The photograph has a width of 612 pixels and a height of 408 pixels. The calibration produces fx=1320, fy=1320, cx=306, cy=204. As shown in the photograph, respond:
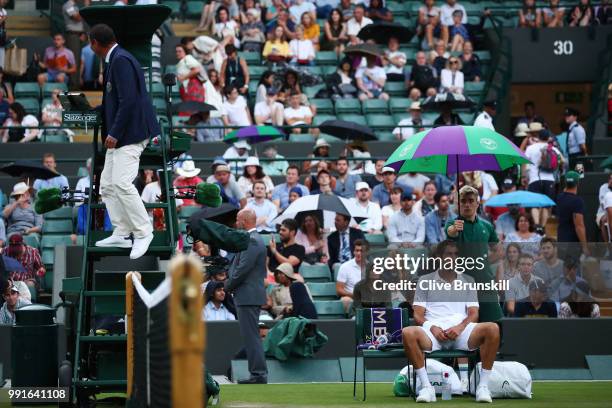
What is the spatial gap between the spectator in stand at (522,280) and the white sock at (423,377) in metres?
4.92

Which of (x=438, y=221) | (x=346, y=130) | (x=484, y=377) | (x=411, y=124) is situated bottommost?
(x=484, y=377)

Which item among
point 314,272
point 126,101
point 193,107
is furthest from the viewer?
point 193,107

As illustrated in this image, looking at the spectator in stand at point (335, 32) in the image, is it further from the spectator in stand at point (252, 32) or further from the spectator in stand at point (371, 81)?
the spectator in stand at point (252, 32)

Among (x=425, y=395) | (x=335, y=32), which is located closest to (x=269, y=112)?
(x=335, y=32)

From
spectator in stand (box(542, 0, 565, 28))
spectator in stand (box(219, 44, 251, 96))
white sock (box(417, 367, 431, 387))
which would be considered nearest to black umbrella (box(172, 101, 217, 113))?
spectator in stand (box(219, 44, 251, 96))

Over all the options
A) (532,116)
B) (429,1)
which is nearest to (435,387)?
(532,116)

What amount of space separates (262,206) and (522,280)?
4.16 meters

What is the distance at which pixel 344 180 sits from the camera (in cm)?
2034

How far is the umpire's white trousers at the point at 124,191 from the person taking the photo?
11031 millimetres

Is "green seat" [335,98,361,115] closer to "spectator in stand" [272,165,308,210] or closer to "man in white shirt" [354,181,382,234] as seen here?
"spectator in stand" [272,165,308,210]

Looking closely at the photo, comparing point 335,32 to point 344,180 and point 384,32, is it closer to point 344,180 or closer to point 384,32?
point 384,32

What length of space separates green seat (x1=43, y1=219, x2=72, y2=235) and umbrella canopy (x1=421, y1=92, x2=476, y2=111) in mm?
6483

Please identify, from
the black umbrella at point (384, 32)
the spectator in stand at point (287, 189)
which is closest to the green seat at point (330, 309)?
the spectator in stand at point (287, 189)

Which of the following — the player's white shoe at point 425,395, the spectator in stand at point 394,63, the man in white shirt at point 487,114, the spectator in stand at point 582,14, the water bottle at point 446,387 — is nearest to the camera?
the player's white shoe at point 425,395
